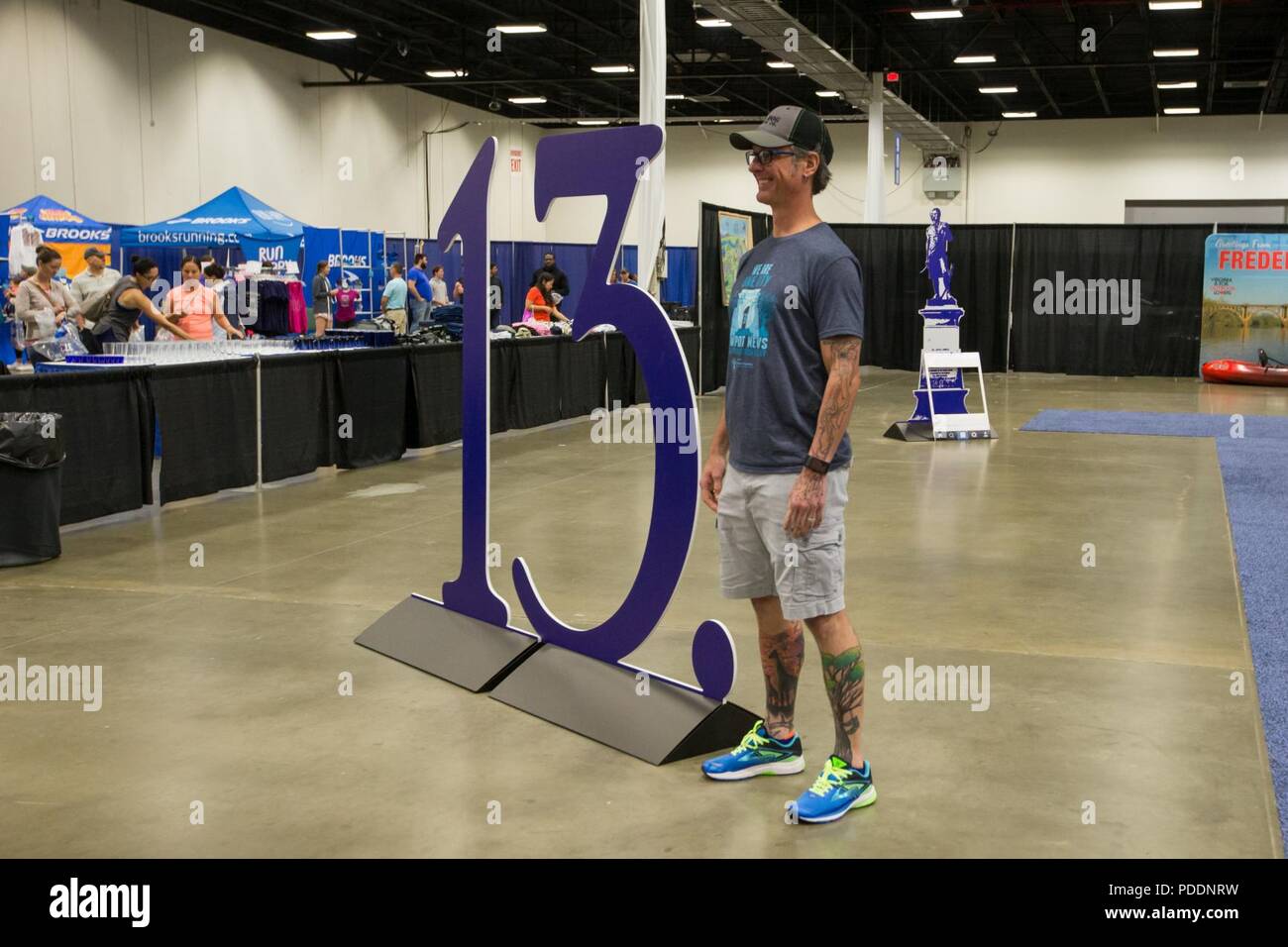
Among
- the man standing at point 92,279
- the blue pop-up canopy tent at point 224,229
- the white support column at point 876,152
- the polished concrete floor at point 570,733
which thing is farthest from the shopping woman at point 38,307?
the white support column at point 876,152

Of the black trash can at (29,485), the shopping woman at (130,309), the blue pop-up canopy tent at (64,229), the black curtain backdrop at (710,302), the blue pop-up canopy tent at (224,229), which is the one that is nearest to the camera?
the black trash can at (29,485)

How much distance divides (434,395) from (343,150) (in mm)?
14778

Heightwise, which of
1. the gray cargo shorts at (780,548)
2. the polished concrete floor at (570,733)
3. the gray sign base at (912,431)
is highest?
the gray cargo shorts at (780,548)

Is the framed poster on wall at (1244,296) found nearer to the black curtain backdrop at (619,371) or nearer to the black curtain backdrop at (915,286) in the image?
the black curtain backdrop at (915,286)

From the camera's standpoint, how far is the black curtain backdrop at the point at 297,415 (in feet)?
28.6

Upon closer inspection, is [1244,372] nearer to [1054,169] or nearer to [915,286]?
[915,286]

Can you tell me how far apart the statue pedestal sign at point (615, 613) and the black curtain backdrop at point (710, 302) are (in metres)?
11.2

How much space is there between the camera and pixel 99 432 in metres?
7.30

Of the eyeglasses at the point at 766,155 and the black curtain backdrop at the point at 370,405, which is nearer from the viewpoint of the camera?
the eyeglasses at the point at 766,155

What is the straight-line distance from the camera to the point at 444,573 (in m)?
6.19

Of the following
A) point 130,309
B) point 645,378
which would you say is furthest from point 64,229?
point 645,378
